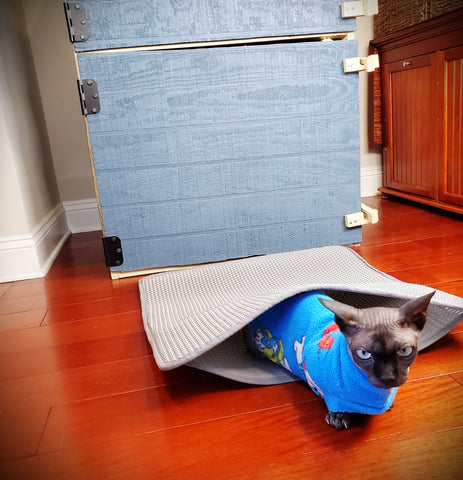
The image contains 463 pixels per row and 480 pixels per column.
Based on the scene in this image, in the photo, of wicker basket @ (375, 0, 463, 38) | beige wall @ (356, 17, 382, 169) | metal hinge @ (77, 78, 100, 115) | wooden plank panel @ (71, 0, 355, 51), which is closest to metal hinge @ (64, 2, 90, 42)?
wooden plank panel @ (71, 0, 355, 51)

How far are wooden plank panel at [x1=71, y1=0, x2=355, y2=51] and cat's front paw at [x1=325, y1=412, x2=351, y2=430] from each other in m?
1.24

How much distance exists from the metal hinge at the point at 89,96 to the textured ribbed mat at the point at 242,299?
594 mm

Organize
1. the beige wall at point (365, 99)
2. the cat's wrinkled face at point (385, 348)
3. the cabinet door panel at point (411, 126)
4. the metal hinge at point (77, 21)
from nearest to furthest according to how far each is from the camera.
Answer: the cat's wrinkled face at point (385, 348), the metal hinge at point (77, 21), the cabinet door panel at point (411, 126), the beige wall at point (365, 99)

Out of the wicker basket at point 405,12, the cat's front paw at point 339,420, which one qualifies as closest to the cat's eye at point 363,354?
the cat's front paw at point 339,420

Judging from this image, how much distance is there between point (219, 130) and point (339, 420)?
110 cm

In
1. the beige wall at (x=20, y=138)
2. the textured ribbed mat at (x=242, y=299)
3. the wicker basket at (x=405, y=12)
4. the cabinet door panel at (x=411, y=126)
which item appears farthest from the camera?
the cabinet door panel at (x=411, y=126)

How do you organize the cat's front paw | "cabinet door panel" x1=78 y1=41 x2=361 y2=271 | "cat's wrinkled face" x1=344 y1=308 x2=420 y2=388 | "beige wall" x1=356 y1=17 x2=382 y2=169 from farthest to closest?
"beige wall" x1=356 y1=17 x2=382 y2=169 → "cabinet door panel" x1=78 y1=41 x2=361 y2=271 → the cat's front paw → "cat's wrinkled face" x1=344 y1=308 x2=420 y2=388

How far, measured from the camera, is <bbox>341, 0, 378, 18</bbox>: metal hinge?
1547 mm

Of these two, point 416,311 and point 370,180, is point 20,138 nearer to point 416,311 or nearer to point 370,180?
point 416,311

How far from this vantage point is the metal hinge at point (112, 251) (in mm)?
1622

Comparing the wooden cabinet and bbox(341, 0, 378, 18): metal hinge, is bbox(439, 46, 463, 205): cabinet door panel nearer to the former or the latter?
the wooden cabinet

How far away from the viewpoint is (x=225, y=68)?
5.10 feet

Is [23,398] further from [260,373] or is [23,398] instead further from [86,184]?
[86,184]

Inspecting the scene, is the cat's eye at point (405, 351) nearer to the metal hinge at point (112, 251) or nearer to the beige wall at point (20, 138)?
the metal hinge at point (112, 251)
